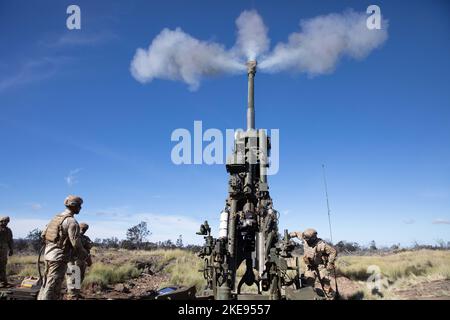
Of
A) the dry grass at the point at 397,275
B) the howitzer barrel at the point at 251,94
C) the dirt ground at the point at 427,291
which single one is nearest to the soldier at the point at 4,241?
the howitzer barrel at the point at 251,94

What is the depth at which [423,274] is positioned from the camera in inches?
547

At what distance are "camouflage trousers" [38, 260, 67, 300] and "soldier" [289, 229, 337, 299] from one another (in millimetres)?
7257

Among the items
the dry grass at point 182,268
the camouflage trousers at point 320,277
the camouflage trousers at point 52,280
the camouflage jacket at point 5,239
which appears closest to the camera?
the camouflage trousers at point 52,280

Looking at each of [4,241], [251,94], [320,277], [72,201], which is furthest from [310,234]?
A: [4,241]

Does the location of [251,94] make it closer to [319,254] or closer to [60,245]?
[319,254]

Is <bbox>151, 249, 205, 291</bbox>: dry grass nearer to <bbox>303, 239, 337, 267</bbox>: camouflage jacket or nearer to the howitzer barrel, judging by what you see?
<bbox>303, 239, 337, 267</bbox>: camouflage jacket

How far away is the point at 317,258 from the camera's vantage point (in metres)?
11.2

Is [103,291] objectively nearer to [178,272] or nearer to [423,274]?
[178,272]

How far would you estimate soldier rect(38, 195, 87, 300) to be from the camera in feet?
18.7

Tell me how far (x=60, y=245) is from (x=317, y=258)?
7.98m

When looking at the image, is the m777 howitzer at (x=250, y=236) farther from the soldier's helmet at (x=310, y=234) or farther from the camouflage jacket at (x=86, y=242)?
the camouflage jacket at (x=86, y=242)

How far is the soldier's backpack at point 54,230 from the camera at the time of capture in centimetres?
588

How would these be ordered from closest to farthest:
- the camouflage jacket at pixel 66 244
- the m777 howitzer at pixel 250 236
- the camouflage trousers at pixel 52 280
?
the camouflage trousers at pixel 52 280 → the camouflage jacket at pixel 66 244 → the m777 howitzer at pixel 250 236

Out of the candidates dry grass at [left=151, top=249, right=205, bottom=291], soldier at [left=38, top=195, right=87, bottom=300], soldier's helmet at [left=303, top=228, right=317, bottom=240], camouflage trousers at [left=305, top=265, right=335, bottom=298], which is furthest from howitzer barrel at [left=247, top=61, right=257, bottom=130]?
soldier at [left=38, top=195, right=87, bottom=300]
